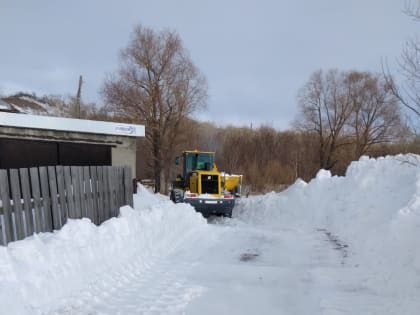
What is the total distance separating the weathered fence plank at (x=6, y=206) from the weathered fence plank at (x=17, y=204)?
0.10 metres

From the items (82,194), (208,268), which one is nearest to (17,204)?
(82,194)

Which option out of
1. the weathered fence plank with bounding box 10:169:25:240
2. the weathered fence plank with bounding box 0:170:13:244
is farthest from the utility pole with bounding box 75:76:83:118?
the weathered fence plank with bounding box 0:170:13:244

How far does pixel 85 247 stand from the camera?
5195 mm

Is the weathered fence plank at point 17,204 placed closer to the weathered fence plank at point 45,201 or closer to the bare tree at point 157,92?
the weathered fence plank at point 45,201

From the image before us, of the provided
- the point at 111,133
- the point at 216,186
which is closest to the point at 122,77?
the point at 111,133

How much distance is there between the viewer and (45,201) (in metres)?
5.84

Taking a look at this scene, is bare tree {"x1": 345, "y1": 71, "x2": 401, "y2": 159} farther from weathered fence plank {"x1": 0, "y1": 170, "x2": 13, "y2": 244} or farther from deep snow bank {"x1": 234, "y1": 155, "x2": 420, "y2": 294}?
weathered fence plank {"x1": 0, "y1": 170, "x2": 13, "y2": 244}

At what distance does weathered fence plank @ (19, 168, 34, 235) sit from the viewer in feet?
17.6

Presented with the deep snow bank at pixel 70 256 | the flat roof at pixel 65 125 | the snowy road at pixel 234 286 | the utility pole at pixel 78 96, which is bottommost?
the snowy road at pixel 234 286

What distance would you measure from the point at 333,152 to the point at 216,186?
23.7 metres

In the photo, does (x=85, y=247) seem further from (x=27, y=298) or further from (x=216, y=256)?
(x=216, y=256)

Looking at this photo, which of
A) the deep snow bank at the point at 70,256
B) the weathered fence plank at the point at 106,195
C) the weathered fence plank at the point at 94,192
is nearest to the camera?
the deep snow bank at the point at 70,256

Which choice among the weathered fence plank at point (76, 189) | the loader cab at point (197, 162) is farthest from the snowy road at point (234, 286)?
the loader cab at point (197, 162)

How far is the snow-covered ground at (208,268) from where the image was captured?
420cm
